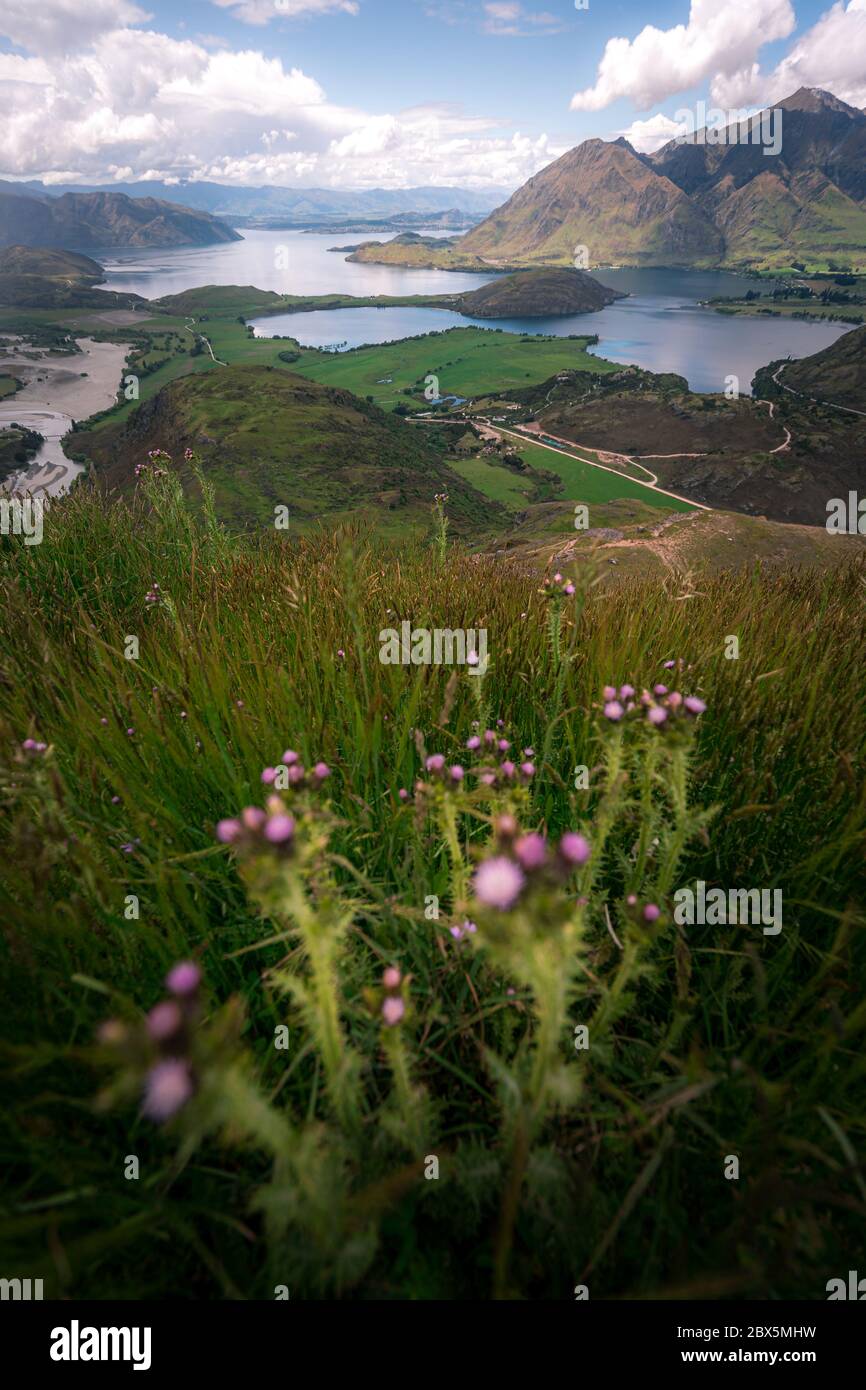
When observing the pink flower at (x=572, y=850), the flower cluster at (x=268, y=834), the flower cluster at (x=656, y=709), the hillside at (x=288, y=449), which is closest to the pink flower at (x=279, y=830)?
the flower cluster at (x=268, y=834)

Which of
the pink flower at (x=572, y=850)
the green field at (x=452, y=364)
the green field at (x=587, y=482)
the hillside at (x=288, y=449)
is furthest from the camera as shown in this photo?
the green field at (x=452, y=364)

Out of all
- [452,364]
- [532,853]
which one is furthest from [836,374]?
[532,853]

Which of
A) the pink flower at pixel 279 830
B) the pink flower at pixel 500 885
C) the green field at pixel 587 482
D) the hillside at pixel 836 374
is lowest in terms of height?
the pink flower at pixel 500 885

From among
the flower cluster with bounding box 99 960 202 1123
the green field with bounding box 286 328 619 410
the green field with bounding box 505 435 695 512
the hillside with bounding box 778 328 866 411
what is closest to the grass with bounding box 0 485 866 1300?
the flower cluster with bounding box 99 960 202 1123

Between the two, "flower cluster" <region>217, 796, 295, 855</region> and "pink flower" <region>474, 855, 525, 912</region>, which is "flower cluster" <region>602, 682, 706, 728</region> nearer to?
"pink flower" <region>474, 855, 525, 912</region>

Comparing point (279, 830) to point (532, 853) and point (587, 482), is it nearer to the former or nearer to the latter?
point (532, 853)

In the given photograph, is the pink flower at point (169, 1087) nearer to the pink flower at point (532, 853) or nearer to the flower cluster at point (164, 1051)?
the flower cluster at point (164, 1051)

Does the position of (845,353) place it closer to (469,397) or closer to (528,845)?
(469,397)
